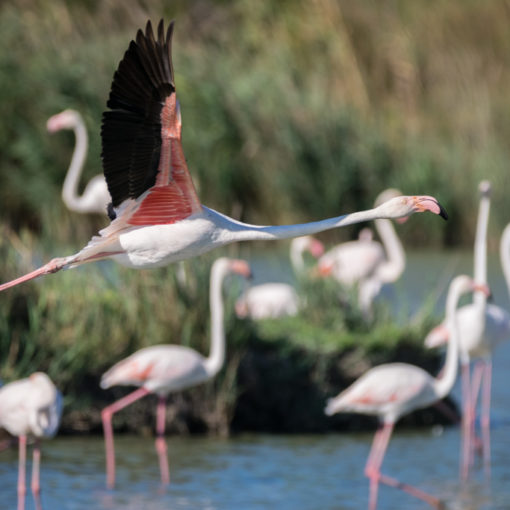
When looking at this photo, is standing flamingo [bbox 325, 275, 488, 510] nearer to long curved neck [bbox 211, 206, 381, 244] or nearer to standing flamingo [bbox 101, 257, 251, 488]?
standing flamingo [bbox 101, 257, 251, 488]

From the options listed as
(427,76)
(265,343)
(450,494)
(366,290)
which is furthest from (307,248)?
(427,76)

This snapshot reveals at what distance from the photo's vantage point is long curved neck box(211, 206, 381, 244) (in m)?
5.10

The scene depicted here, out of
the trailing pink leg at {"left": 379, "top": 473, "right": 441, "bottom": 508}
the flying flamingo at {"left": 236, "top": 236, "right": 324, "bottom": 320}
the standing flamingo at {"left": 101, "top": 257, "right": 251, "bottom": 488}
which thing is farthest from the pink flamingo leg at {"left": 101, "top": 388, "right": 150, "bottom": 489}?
the flying flamingo at {"left": 236, "top": 236, "right": 324, "bottom": 320}

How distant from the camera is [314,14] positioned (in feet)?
69.4

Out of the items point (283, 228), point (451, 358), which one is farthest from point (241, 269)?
point (283, 228)

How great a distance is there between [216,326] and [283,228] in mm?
3975

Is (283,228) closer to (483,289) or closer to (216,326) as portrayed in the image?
(216,326)

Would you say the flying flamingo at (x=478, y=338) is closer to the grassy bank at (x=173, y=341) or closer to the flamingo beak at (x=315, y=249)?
the grassy bank at (x=173, y=341)

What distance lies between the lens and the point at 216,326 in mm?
9047

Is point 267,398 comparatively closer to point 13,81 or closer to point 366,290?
point 366,290

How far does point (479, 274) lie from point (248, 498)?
3.07 metres

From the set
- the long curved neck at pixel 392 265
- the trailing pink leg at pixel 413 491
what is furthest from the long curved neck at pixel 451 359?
the long curved neck at pixel 392 265

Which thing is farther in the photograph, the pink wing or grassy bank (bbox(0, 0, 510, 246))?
grassy bank (bbox(0, 0, 510, 246))

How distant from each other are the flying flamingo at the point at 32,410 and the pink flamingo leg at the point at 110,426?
0.70 metres
